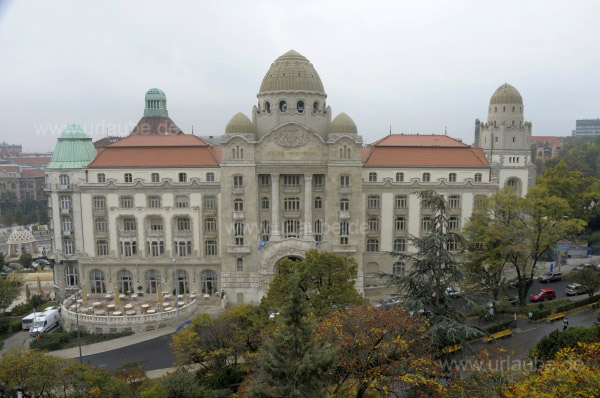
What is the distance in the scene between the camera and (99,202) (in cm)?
5897

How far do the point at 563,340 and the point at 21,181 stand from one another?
159551 mm

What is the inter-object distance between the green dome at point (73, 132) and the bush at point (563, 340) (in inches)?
2252

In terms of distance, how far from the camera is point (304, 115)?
185 feet

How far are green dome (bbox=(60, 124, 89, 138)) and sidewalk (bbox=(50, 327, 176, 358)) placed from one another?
27798 millimetres

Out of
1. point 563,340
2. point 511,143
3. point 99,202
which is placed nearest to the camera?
point 563,340

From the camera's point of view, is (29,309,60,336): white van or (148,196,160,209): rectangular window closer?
(29,309,60,336): white van

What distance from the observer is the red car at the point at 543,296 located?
51062 millimetres

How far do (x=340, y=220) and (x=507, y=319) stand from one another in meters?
21.7

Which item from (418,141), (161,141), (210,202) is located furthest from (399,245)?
(161,141)

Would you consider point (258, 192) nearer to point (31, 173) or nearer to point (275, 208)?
point (275, 208)

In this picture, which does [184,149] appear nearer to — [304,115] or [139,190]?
[139,190]

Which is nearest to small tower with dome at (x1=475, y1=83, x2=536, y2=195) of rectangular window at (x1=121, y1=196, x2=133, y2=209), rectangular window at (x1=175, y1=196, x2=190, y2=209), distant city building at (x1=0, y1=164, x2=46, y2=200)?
rectangular window at (x1=175, y1=196, x2=190, y2=209)

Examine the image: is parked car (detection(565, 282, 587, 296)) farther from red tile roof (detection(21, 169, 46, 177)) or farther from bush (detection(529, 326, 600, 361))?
red tile roof (detection(21, 169, 46, 177))

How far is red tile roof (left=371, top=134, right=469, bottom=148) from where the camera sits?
6200 cm
